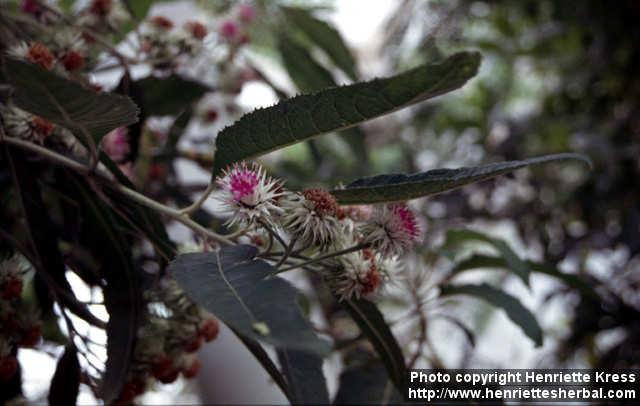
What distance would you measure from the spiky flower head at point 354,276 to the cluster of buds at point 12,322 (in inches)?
10.7

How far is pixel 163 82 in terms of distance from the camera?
0.77 metres

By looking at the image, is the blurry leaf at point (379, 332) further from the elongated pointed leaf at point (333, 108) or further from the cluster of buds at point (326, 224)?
the elongated pointed leaf at point (333, 108)

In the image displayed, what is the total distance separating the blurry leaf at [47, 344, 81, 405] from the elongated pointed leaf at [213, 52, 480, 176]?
22 cm

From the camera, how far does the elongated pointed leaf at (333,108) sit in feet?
1.23

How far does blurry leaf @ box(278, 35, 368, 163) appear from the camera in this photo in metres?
0.91

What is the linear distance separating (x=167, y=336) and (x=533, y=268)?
469 mm

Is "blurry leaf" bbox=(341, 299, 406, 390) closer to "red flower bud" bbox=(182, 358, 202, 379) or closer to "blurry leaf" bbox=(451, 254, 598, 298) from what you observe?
"red flower bud" bbox=(182, 358, 202, 379)

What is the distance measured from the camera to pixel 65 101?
40 centimetres

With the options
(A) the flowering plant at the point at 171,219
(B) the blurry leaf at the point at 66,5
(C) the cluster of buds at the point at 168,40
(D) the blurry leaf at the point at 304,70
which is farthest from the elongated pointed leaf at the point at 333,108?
(B) the blurry leaf at the point at 66,5

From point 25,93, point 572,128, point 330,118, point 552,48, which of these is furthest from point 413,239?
point 552,48

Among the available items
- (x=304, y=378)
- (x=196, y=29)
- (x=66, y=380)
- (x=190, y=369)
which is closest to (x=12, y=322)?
(x=66, y=380)

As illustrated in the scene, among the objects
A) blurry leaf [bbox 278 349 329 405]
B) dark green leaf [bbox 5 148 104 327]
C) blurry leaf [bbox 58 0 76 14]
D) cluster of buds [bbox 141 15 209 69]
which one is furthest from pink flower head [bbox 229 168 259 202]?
Result: blurry leaf [bbox 58 0 76 14]

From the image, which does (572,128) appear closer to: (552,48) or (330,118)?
(552,48)

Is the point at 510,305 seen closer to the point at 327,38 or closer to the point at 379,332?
the point at 379,332
